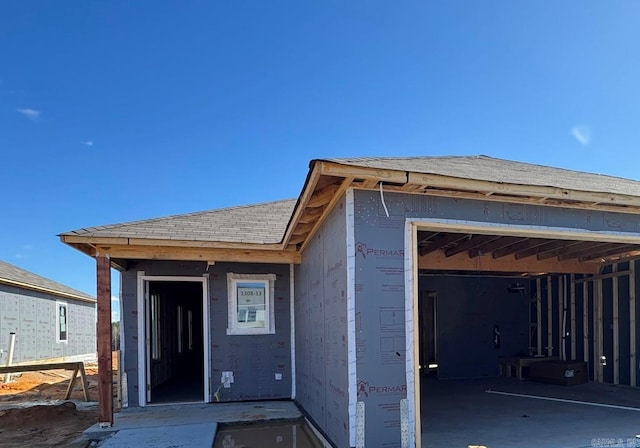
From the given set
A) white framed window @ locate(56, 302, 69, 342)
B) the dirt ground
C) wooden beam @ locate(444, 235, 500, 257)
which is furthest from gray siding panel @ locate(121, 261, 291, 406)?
white framed window @ locate(56, 302, 69, 342)

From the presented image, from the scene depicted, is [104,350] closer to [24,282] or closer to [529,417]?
[529,417]

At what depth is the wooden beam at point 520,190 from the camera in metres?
4.27

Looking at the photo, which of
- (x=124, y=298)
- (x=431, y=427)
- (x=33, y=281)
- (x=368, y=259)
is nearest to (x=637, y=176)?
(x=431, y=427)

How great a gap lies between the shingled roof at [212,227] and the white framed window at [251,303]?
2.97 feet

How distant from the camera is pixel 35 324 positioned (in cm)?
1681

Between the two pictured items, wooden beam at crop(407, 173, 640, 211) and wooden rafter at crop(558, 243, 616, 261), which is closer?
wooden beam at crop(407, 173, 640, 211)

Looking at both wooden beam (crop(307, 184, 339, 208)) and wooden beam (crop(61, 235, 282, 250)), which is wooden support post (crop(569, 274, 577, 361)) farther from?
wooden beam (crop(307, 184, 339, 208))

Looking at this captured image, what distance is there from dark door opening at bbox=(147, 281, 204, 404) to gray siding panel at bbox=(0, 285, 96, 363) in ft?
19.1

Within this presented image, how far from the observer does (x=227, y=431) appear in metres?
6.28

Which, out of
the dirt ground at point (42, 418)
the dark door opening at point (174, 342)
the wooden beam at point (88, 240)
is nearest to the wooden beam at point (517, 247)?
the dark door opening at point (174, 342)

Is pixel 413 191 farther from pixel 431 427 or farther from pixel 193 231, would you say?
pixel 193 231

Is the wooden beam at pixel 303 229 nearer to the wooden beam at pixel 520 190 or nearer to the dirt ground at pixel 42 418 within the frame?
the wooden beam at pixel 520 190

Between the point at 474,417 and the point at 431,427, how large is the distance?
3.24 ft

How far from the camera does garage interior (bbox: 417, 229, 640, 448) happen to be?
5.79 m
